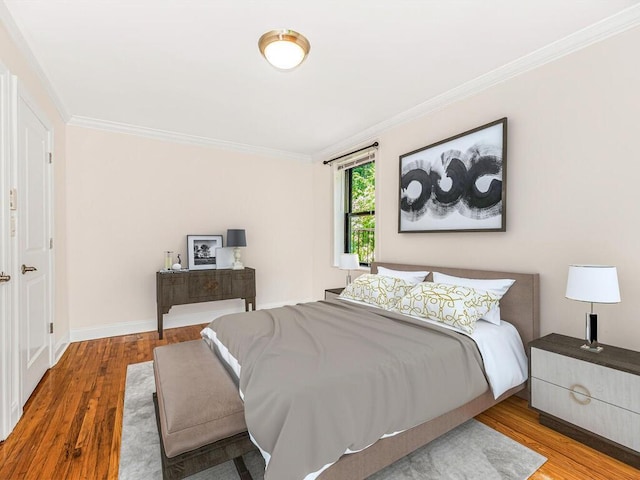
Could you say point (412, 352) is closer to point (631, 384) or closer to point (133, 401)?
point (631, 384)

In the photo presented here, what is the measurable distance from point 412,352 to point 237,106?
116 inches

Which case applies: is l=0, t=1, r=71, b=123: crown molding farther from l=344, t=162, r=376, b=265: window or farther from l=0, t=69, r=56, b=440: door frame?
l=344, t=162, r=376, b=265: window

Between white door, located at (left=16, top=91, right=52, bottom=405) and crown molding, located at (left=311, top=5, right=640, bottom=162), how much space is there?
3.39 meters

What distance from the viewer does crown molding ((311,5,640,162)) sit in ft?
→ 6.72

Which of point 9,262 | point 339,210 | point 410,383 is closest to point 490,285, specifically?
point 410,383

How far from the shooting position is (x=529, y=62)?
2.49 metres

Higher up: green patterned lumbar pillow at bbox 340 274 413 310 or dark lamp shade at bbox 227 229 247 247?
dark lamp shade at bbox 227 229 247 247

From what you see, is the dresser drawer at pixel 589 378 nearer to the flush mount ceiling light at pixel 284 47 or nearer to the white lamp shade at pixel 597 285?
the white lamp shade at pixel 597 285

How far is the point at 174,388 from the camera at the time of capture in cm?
167

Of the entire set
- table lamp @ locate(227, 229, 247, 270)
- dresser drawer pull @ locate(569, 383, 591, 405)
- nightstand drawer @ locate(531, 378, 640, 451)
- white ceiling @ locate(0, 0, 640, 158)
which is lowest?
nightstand drawer @ locate(531, 378, 640, 451)

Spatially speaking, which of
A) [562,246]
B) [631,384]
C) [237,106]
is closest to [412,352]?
[631,384]

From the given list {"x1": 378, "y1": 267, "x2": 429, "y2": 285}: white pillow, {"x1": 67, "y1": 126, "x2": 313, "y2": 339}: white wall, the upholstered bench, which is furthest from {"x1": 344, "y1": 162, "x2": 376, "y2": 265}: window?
the upholstered bench

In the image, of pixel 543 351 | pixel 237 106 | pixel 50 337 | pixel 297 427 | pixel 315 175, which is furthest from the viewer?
pixel 315 175

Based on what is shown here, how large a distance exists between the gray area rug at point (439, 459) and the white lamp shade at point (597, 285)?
97cm
